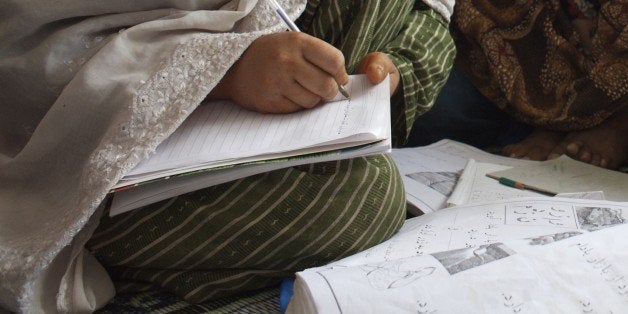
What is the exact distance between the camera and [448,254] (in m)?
0.65

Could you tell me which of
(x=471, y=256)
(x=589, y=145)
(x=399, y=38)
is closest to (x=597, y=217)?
(x=471, y=256)

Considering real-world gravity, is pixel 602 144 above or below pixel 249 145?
below

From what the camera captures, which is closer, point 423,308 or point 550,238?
point 423,308

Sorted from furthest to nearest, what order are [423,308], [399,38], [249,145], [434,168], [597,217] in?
[434,168], [399,38], [597,217], [249,145], [423,308]

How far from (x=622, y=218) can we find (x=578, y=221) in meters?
0.05

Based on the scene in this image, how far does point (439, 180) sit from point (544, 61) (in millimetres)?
385

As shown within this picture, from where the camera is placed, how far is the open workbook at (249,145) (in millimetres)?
662

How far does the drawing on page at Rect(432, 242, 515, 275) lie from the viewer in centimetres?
63

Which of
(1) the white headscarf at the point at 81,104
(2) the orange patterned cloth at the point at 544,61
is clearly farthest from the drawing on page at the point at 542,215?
(2) the orange patterned cloth at the point at 544,61

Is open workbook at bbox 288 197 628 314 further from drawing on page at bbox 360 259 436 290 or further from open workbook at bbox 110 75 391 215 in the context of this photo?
open workbook at bbox 110 75 391 215

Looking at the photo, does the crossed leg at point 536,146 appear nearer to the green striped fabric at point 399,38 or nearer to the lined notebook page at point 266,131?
the green striped fabric at point 399,38

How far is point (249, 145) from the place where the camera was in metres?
0.68

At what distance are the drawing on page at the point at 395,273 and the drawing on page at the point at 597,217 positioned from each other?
0.83ft

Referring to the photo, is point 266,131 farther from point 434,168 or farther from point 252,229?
point 434,168
